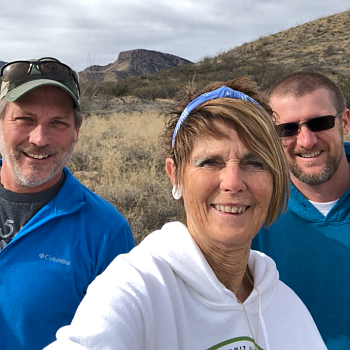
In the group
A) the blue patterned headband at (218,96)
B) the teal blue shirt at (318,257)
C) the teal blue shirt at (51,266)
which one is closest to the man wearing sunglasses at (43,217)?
the teal blue shirt at (51,266)

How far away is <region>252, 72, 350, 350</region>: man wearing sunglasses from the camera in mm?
2176

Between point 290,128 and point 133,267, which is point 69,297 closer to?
point 133,267

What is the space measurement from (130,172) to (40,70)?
451cm

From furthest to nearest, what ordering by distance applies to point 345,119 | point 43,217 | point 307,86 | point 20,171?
1. point 345,119
2. point 307,86
3. point 20,171
4. point 43,217

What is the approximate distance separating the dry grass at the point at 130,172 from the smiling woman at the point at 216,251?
2988 mm

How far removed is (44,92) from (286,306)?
5.92 ft

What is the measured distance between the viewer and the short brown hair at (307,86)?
8.25 ft

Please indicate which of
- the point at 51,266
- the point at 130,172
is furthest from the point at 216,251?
the point at 130,172

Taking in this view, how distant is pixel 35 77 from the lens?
7.16 feet

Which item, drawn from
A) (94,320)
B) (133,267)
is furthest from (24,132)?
(94,320)

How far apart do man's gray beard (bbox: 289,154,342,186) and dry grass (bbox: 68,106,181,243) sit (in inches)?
90.3

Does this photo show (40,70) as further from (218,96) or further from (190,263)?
(190,263)

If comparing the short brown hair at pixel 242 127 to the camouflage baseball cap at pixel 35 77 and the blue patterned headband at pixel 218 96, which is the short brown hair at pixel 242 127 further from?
the camouflage baseball cap at pixel 35 77

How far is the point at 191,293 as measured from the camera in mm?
1374
